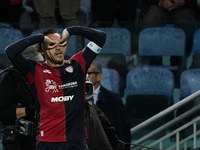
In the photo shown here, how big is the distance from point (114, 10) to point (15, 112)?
2451mm

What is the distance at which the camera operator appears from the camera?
3.34 metres

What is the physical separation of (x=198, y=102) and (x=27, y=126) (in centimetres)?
206

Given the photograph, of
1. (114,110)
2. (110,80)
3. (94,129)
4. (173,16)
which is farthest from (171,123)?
(94,129)

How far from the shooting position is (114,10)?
5.50 m

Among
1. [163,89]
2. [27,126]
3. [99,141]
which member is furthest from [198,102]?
[27,126]

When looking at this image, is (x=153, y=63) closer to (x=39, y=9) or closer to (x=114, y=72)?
(x=114, y=72)

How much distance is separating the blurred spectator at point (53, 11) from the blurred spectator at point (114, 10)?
0.21 m

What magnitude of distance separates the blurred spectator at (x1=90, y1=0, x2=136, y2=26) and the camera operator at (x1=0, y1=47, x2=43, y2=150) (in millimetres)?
2192

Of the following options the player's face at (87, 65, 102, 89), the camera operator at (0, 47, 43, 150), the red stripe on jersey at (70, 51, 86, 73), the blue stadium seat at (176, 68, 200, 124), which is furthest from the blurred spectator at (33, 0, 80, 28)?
the red stripe on jersey at (70, 51, 86, 73)

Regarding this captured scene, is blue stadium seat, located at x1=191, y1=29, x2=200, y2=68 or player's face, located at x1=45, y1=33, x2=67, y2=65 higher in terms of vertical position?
player's face, located at x1=45, y1=33, x2=67, y2=65

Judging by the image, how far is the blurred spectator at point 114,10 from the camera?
5453 millimetres

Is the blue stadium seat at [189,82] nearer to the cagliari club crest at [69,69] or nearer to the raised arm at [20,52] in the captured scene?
the cagliari club crest at [69,69]

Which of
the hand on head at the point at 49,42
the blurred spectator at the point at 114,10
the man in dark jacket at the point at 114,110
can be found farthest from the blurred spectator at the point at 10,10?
the hand on head at the point at 49,42

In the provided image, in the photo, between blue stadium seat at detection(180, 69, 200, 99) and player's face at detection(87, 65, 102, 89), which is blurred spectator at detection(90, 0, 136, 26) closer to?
blue stadium seat at detection(180, 69, 200, 99)
